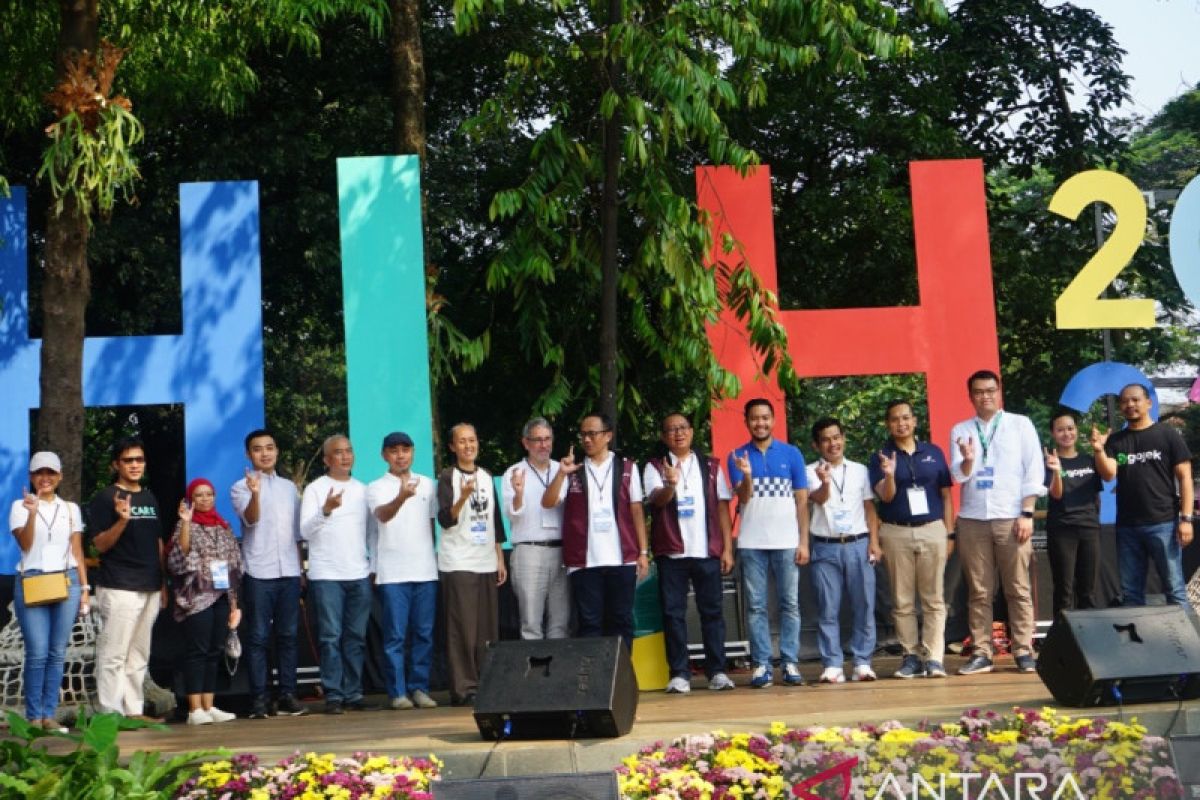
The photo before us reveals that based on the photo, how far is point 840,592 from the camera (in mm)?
7906

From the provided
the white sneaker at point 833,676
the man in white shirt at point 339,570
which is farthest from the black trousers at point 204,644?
the white sneaker at point 833,676

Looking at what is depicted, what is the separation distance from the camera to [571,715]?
226 inches

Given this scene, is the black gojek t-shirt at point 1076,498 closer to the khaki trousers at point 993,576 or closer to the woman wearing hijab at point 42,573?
the khaki trousers at point 993,576

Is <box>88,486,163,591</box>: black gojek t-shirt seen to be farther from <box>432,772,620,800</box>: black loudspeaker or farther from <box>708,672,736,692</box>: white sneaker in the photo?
<box>432,772,620,800</box>: black loudspeaker

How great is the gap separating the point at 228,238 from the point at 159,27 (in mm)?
1581

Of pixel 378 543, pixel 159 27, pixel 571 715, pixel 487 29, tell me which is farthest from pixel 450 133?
pixel 571 715

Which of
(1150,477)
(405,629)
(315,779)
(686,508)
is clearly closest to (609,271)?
(686,508)

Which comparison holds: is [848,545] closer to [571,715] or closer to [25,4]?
[571,715]

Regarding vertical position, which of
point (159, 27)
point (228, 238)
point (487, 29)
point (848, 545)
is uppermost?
point (487, 29)

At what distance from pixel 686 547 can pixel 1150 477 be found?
2531mm

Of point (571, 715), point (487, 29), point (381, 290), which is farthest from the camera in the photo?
point (487, 29)

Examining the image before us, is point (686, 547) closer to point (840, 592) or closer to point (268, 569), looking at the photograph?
point (840, 592)

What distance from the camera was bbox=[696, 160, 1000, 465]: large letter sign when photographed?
32.1 feet

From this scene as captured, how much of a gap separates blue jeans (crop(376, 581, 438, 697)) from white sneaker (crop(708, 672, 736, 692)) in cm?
151
